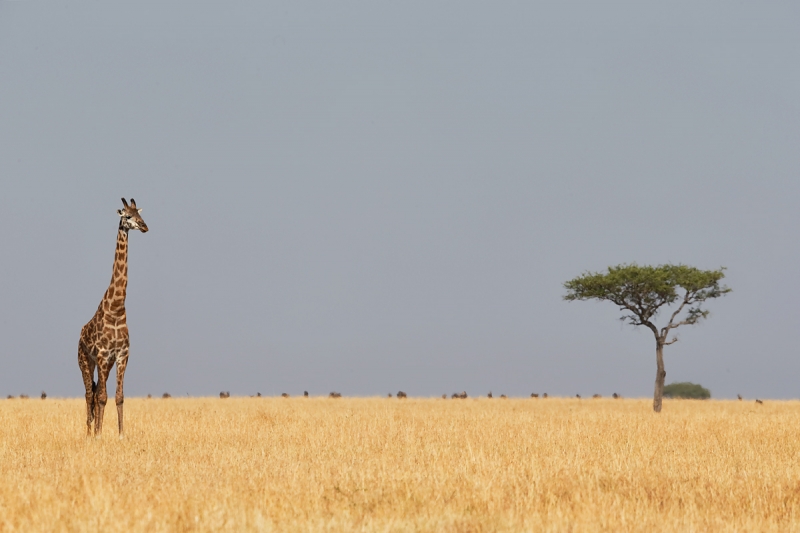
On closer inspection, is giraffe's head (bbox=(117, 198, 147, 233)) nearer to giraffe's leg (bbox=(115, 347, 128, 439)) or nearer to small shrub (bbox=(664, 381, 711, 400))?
giraffe's leg (bbox=(115, 347, 128, 439))

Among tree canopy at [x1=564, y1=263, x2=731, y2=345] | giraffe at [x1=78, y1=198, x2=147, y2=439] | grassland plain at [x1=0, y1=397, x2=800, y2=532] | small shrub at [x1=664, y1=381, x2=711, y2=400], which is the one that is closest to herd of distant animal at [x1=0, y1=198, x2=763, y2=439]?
giraffe at [x1=78, y1=198, x2=147, y2=439]

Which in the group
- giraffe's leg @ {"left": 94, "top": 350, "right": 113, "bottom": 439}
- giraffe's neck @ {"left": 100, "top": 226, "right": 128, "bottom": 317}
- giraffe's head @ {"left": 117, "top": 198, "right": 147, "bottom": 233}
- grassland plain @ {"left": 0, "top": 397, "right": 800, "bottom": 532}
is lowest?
grassland plain @ {"left": 0, "top": 397, "right": 800, "bottom": 532}

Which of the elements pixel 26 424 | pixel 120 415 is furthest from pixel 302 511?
pixel 26 424

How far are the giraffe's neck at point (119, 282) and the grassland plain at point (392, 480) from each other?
286 centimetres

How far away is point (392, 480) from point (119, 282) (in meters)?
10.2

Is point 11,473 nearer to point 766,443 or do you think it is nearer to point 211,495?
point 211,495

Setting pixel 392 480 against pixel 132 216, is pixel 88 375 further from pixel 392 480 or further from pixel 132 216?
pixel 392 480

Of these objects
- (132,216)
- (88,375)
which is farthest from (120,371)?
(132,216)

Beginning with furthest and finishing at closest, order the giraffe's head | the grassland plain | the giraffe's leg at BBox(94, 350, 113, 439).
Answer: the giraffe's head < the giraffe's leg at BBox(94, 350, 113, 439) < the grassland plain

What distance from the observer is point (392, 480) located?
11789mm

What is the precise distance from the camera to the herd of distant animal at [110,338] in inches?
728

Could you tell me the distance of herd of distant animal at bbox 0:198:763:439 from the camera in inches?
728

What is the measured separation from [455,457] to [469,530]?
6177 millimetres

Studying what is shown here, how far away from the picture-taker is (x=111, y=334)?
18625 mm
